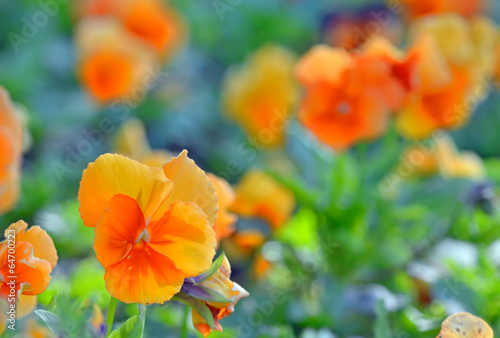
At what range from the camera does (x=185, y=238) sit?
28.8 inches

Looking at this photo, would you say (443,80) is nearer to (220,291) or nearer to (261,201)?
(261,201)

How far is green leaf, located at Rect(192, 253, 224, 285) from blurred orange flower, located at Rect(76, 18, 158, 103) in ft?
6.28

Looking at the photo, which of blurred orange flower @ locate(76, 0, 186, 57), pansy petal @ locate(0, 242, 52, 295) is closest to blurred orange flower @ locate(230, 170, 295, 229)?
pansy petal @ locate(0, 242, 52, 295)

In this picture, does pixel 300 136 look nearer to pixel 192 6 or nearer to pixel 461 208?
pixel 461 208

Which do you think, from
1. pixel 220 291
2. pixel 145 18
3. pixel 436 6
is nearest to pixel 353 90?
pixel 220 291

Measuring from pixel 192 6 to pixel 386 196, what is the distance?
2135mm

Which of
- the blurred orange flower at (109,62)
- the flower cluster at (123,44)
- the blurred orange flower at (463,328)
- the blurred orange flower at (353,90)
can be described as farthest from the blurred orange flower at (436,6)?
the blurred orange flower at (463,328)

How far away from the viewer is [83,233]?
1.62 metres

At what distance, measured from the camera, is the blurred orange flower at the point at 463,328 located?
0.75 m

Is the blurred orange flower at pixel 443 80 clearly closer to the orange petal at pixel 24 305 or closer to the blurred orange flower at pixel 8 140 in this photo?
the blurred orange flower at pixel 8 140

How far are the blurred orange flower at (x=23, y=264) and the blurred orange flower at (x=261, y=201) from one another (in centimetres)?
94

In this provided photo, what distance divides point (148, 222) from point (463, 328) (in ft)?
1.14

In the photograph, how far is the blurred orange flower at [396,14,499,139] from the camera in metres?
1.61

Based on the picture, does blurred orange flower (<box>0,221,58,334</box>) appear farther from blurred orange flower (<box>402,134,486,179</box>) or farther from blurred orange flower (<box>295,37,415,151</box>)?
blurred orange flower (<box>402,134,486,179</box>)
